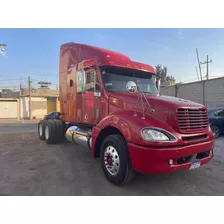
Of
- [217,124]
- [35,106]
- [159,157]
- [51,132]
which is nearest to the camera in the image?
[159,157]

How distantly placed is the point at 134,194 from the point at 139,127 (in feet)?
3.80

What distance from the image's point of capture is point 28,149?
6375mm

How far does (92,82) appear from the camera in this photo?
14.6ft

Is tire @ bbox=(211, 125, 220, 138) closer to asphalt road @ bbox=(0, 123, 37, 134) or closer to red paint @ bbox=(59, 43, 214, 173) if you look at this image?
red paint @ bbox=(59, 43, 214, 173)

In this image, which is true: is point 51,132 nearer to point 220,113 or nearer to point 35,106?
point 220,113

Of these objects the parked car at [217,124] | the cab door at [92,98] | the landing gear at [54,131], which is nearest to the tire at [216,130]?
the parked car at [217,124]

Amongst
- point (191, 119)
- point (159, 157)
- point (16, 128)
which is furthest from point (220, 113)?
point (16, 128)

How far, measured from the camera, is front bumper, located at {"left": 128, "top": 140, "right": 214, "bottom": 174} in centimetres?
280

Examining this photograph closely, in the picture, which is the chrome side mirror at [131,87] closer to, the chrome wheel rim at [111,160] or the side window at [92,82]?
the side window at [92,82]

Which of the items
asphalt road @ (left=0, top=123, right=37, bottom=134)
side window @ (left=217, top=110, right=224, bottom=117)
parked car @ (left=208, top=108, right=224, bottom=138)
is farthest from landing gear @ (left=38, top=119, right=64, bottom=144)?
side window @ (left=217, top=110, right=224, bottom=117)

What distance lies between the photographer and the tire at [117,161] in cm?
316

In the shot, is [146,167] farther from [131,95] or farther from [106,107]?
[106,107]

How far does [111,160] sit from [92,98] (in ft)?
5.85

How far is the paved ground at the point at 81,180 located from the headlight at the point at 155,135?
1.01 metres
